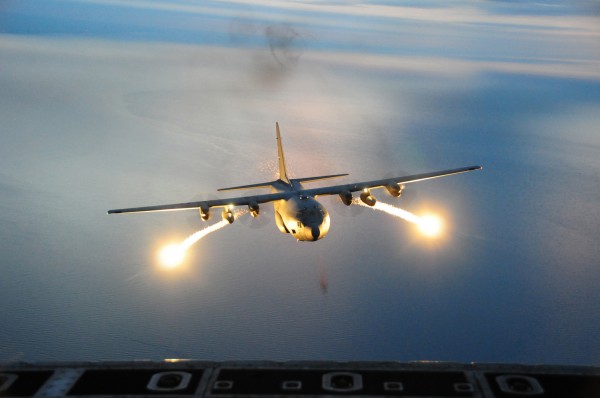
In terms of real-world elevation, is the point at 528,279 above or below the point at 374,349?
above

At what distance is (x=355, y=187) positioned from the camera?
10231 cm

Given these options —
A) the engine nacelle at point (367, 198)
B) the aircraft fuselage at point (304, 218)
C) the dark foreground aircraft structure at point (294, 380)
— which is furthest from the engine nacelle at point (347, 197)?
the dark foreground aircraft structure at point (294, 380)

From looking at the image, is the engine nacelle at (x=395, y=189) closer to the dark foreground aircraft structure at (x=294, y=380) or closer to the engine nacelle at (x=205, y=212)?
the engine nacelle at (x=205, y=212)

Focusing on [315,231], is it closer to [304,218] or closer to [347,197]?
[304,218]

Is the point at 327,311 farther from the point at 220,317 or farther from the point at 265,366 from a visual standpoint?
the point at 265,366

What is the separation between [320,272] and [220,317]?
39.9m

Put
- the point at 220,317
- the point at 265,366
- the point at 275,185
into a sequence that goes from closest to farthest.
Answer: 1. the point at 265,366
2. the point at 275,185
3. the point at 220,317

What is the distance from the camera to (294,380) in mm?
74750

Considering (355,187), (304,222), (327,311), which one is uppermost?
(327,311)

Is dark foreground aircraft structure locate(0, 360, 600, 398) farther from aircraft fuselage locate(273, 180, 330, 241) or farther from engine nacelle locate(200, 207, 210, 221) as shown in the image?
engine nacelle locate(200, 207, 210, 221)

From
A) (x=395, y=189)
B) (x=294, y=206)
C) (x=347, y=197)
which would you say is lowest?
(x=294, y=206)

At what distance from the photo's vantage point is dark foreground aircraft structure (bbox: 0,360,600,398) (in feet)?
235

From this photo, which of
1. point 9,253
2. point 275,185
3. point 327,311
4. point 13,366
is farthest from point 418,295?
point 9,253

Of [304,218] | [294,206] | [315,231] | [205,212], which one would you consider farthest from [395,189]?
[205,212]
